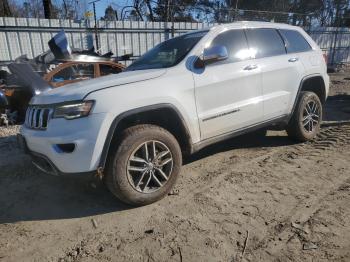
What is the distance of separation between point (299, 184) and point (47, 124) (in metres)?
2.85

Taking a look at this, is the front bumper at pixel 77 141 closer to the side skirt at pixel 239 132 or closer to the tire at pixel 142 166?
the tire at pixel 142 166

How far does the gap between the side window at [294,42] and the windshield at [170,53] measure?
1570 millimetres

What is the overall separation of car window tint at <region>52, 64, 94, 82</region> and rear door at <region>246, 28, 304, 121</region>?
4.53m

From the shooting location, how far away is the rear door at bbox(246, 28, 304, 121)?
15.3 ft

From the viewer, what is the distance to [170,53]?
4.40 meters

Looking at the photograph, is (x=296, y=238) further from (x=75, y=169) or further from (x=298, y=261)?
(x=75, y=169)

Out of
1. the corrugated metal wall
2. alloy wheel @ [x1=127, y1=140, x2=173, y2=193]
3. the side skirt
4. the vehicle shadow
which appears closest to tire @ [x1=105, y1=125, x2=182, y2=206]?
alloy wheel @ [x1=127, y1=140, x2=173, y2=193]

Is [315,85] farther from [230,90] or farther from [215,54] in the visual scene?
[215,54]

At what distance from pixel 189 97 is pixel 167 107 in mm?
341

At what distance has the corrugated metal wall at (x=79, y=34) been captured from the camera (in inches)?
427

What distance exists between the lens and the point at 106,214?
351cm

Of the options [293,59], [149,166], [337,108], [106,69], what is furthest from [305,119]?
[106,69]

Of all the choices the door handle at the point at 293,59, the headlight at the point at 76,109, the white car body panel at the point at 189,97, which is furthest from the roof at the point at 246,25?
the headlight at the point at 76,109

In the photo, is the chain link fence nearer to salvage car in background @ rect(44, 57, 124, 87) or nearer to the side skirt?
salvage car in background @ rect(44, 57, 124, 87)
